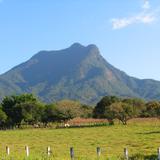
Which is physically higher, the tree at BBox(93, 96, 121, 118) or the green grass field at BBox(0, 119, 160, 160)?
the tree at BBox(93, 96, 121, 118)

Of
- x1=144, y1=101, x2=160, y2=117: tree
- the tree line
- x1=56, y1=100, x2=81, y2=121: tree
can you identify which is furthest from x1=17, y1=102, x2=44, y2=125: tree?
x1=144, y1=101, x2=160, y2=117: tree

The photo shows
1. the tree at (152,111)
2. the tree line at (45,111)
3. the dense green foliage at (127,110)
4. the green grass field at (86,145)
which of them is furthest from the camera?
the tree at (152,111)

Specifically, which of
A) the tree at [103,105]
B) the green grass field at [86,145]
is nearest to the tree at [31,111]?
the tree at [103,105]

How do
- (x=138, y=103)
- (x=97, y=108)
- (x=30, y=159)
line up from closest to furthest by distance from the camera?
(x=30, y=159), (x=138, y=103), (x=97, y=108)

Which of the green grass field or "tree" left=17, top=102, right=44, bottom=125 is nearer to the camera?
the green grass field

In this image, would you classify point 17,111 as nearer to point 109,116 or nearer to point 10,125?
point 10,125

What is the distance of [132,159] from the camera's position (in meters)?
25.0

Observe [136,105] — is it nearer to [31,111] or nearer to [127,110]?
[127,110]

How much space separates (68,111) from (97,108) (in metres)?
19.2

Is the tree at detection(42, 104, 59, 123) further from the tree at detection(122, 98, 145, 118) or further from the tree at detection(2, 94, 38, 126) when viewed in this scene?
the tree at detection(122, 98, 145, 118)

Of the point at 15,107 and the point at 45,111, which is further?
the point at 45,111

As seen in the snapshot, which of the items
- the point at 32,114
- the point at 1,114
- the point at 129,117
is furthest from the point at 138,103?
the point at 1,114

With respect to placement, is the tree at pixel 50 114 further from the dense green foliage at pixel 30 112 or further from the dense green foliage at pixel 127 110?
the dense green foliage at pixel 127 110

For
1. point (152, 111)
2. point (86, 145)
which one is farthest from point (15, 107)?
point (86, 145)
